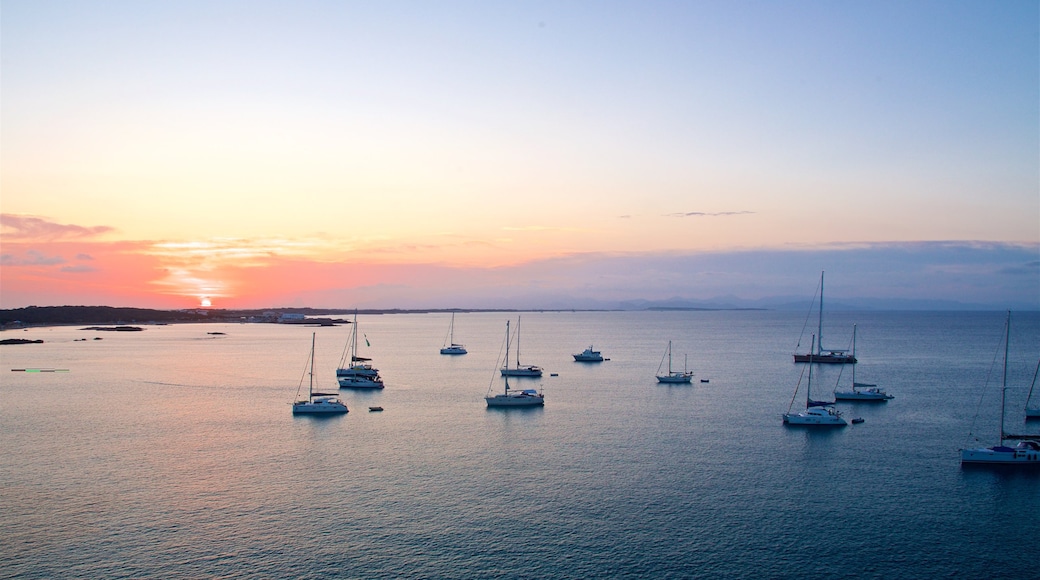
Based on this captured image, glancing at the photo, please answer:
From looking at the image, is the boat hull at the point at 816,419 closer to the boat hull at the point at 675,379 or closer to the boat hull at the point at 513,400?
the boat hull at the point at 513,400

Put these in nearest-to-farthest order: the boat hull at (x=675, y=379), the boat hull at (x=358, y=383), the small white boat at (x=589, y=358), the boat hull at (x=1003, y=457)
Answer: the boat hull at (x=1003, y=457) < the boat hull at (x=358, y=383) < the boat hull at (x=675, y=379) < the small white boat at (x=589, y=358)

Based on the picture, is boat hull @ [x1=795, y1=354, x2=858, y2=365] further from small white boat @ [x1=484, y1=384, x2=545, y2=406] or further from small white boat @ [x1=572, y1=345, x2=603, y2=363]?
small white boat @ [x1=484, y1=384, x2=545, y2=406]

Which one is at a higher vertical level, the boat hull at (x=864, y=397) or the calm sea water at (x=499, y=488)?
the boat hull at (x=864, y=397)

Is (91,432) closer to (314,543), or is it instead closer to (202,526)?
(202,526)

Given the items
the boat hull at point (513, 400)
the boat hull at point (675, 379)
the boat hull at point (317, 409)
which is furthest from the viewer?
the boat hull at point (675, 379)

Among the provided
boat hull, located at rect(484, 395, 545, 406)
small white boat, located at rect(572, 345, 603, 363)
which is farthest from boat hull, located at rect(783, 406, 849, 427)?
small white boat, located at rect(572, 345, 603, 363)

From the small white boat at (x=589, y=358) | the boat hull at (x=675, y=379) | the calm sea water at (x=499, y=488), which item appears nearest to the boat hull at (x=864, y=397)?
the calm sea water at (x=499, y=488)

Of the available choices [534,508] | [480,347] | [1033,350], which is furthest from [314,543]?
[1033,350]

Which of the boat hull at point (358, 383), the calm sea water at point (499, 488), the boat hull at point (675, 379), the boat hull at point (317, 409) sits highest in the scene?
the boat hull at point (675, 379)

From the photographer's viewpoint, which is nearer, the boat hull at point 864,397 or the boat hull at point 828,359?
the boat hull at point 864,397
